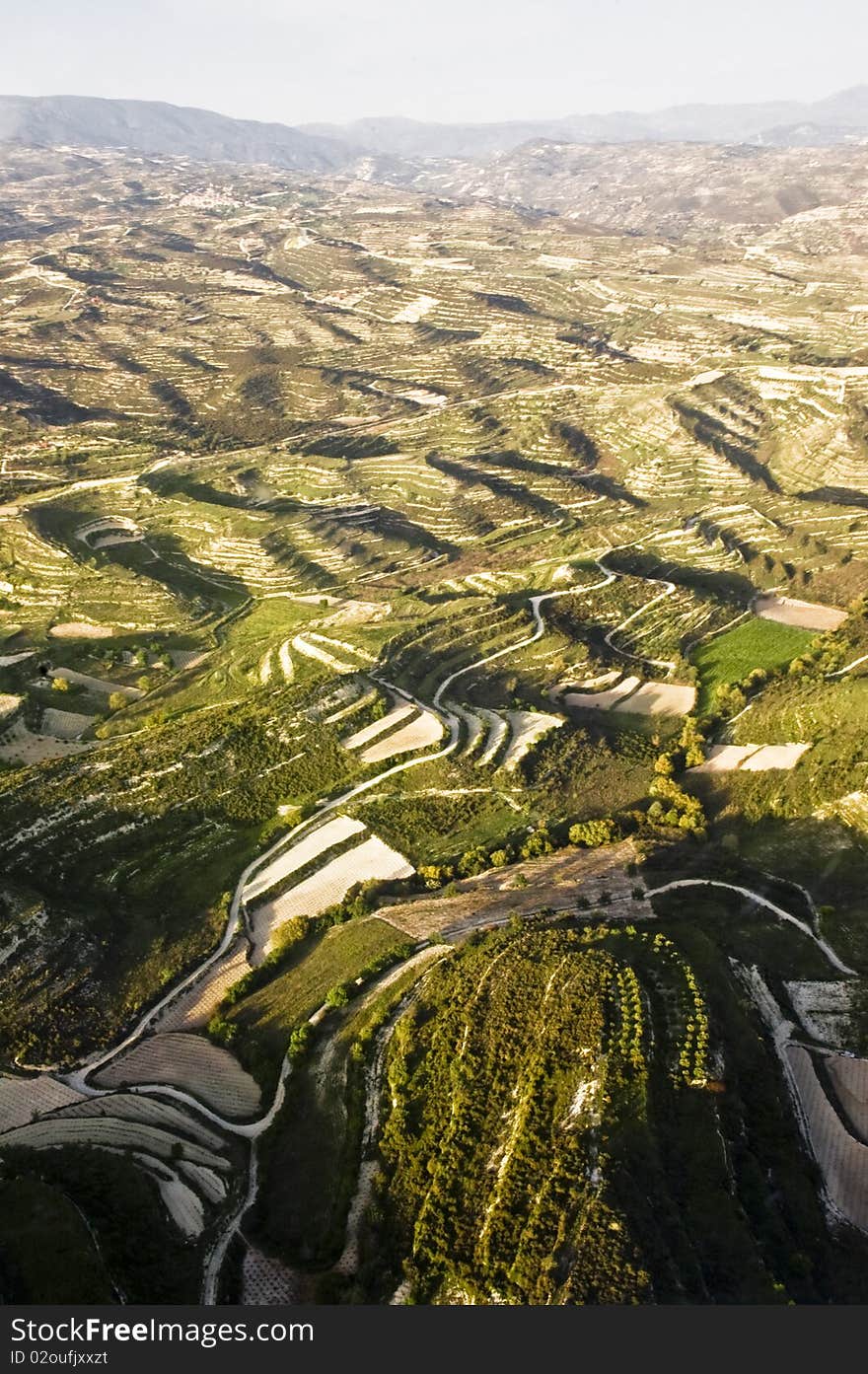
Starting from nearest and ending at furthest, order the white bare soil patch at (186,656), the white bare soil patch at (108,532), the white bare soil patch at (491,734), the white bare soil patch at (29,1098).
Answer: the white bare soil patch at (29,1098) → the white bare soil patch at (491,734) → the white bare soil patch at (186,656) → the white bare soil patch at (108,532)

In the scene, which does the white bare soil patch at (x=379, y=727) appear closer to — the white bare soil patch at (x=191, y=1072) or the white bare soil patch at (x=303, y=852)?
the white bare soil patch at (x=303, y=852)

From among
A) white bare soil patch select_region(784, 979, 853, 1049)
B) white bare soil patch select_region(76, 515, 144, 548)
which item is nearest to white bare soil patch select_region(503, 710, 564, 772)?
white bare soil patch select_region(784, 979, 853, 1049)

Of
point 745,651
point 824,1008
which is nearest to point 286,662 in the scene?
point 745,651

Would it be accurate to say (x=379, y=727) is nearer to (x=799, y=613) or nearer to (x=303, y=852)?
(x=303, y=852)

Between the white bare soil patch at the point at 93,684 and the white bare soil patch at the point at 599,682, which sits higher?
the white bare soil patch at the point at 93,684

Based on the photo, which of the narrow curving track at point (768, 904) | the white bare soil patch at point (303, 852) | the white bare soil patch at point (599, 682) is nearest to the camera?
the narrow curving track at point (768, 904)

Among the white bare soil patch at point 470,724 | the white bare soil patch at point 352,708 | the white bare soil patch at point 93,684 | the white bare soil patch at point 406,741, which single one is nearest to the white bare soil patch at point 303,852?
the white bare soil patch at point 406,741

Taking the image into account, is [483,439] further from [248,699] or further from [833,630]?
[248,699]
